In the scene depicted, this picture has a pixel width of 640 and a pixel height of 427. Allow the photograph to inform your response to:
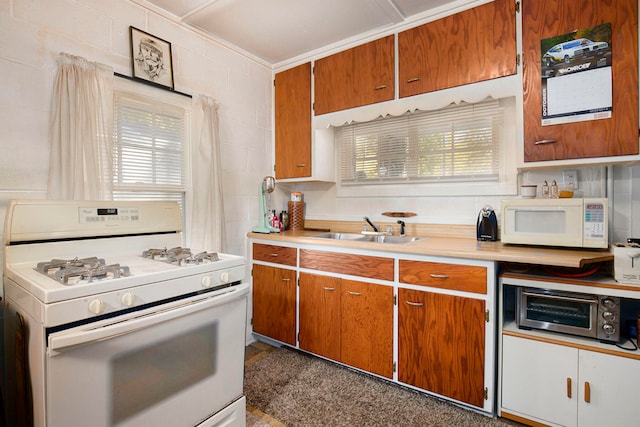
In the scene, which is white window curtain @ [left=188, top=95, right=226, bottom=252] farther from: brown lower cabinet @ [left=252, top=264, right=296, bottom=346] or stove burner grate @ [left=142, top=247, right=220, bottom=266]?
stove burner grate @ [left=142, top=247, right=220, bottom=266]

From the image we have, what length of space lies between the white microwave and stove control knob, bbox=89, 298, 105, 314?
78.1 inches

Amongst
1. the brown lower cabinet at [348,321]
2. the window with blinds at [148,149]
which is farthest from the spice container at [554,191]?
the window with blinds at [148,149]

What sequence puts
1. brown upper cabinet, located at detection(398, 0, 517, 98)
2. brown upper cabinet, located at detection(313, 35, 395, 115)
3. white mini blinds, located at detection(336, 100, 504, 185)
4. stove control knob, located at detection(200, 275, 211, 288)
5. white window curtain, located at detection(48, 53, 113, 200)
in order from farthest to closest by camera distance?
1. brown upper cabinet, located at detection(313, 35, 395, 115)
2. white mini blinds, located at detection(336, 100, 504, 185)
3. brown upper cabinet, located at detection(398, 0, 517, 98)
4. white window curtain, located at detection(48, 53, 113, 200)
5. stove control knob, located at detection(200, 275, 211, 288)

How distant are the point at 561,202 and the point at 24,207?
2.63 metres

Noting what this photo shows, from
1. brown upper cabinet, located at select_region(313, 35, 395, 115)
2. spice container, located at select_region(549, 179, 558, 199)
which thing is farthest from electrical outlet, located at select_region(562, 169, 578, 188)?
brown upper cabinet, located at select_region(313, 35, 395, 115)

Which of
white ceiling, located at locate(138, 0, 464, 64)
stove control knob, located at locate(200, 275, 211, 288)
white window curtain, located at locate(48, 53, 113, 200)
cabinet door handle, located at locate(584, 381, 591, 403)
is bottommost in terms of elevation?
cabinet door handle, located at locate(584, 381, 591, 403)

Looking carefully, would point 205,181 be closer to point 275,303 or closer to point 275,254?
point 275,254

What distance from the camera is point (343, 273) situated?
215cm

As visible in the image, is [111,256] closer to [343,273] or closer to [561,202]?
[343,273]

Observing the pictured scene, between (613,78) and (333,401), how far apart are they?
2.31 metres

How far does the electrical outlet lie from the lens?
188cm

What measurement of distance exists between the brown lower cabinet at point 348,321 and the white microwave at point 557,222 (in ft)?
2.68

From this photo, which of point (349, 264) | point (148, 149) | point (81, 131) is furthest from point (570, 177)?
point (81, 131)

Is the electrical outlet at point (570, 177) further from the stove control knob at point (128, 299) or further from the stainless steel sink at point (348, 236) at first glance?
the stove control knob at point (128, 299)
